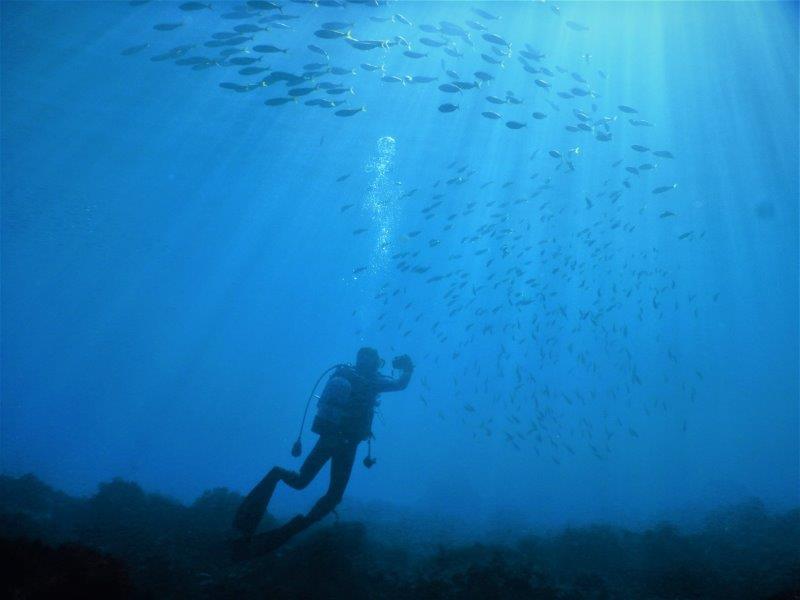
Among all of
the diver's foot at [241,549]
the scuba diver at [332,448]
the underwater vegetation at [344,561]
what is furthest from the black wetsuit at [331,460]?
the underwater vegetation at [344,561]

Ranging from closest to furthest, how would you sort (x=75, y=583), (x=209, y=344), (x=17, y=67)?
(x=75, y=583), (x=17, y=67), (x=209, y=344)

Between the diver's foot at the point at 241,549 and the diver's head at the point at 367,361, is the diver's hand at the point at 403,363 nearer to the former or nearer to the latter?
the diver's head at the point at 367,361

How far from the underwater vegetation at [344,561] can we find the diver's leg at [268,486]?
0.51 metres

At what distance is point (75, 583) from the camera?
137 inches

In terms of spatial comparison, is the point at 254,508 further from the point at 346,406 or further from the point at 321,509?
the point at 346,406

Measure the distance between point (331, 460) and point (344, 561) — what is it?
4.22ft

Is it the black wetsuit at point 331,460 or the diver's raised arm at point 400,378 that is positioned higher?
the diver's raised arm at point 400,378

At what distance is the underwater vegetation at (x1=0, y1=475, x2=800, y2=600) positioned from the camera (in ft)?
13.4

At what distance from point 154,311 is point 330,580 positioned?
133 metres

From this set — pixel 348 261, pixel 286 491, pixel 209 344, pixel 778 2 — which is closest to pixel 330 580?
pixel 778 2

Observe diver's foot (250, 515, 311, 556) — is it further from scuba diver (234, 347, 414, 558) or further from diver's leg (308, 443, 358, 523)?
diver's leg (308, 443, 358, 523)

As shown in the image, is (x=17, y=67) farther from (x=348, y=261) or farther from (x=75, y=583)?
(x=348, y=261)

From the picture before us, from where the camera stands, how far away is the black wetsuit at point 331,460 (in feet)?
19.8

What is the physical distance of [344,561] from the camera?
5996 millimetres
